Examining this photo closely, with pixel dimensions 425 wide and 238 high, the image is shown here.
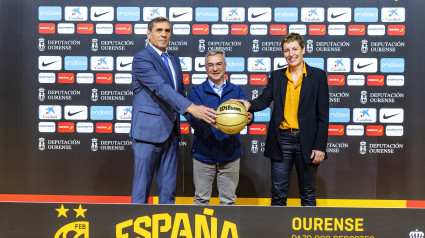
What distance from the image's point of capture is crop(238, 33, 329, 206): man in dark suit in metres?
2.90

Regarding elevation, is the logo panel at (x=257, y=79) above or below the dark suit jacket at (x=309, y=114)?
above

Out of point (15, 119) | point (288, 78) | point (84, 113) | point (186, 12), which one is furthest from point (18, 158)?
point (288, 78)

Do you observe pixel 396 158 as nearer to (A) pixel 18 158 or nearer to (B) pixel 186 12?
(B) pixel 186 12

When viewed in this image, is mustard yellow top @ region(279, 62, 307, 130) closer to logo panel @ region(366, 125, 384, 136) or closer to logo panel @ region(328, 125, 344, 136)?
logo panel @ region(328, 125, 344, 136)

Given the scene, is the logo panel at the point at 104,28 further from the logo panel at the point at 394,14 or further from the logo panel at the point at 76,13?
the logo panel at the point at 394,14

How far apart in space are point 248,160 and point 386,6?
2169 millimetres

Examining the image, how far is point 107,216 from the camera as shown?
2119 mm

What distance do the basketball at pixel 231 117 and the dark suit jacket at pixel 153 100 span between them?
0.89 ft

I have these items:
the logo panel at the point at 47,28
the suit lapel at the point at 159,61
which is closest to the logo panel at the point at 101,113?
the logo panel at the point at 47,28

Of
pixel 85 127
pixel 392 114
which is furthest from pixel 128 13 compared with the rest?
pixel 392 114

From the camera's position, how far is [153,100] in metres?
2.97

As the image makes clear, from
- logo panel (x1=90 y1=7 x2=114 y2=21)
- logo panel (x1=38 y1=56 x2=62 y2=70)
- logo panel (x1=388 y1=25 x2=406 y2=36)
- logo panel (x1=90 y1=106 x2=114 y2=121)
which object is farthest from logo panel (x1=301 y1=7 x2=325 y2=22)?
logo panel (x1=38 y1=56 x2=62 y2=70)

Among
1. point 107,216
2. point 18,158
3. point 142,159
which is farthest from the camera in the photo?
point 18,158

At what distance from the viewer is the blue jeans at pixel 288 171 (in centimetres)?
292
